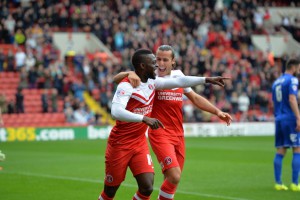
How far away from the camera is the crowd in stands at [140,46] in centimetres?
3216

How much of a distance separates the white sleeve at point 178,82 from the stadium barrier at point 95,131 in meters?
20.5

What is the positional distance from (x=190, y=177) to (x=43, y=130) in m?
15.1

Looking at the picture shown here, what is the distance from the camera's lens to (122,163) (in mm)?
8898

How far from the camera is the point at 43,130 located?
2984 centimetres

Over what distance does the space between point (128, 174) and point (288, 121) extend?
4708 millimetres

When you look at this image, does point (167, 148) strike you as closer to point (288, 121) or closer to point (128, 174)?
point (288, 121)

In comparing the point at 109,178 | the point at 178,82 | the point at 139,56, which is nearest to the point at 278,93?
the point at 178,82

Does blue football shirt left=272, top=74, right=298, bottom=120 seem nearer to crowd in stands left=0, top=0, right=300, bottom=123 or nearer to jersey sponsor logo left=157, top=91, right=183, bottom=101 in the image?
jersey sponsor logo left=157, top=91, right=183, bottom=101

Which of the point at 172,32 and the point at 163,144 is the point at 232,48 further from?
the point at 163,144

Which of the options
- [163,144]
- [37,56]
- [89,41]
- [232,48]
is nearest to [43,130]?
[37,56]

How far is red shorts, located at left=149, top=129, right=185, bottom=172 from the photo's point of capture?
9508mm

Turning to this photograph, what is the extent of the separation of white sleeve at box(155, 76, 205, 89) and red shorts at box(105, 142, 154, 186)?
0.89m

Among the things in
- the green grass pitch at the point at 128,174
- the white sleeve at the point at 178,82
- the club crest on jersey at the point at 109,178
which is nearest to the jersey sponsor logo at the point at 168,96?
the white sleeve at the point at 178,82

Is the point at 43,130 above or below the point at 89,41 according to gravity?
below
